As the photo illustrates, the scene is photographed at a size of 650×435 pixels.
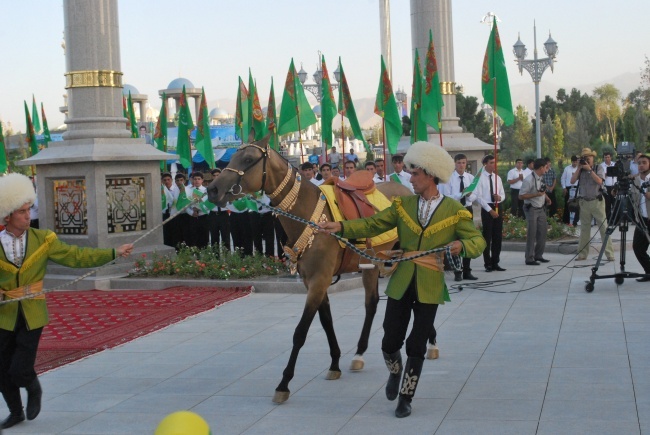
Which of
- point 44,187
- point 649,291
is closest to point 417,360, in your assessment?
point 649,291

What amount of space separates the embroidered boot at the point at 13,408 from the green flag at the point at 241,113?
13.9 meters

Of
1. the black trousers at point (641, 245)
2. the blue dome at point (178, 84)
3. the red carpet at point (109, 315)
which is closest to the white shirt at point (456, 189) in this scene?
the black trousers at point (641, 245)

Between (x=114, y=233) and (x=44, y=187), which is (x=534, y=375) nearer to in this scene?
(x=114, y=233)

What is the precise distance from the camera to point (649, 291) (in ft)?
40.9

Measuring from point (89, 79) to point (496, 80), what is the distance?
7153 millimetres

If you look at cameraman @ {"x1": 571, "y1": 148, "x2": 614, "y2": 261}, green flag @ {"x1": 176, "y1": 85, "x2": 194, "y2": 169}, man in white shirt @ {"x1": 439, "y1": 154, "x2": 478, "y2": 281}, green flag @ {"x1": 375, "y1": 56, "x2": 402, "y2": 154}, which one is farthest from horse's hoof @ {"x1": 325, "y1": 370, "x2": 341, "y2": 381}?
green flag @ {"x1": 176, "y1": 85, "x2": 194, "y2": 169}

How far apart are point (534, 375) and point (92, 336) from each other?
528cm

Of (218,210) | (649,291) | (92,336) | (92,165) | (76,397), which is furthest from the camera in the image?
(218,210)

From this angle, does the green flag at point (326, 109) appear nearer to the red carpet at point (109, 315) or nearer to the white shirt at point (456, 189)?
the white shirt at point (456, 189)

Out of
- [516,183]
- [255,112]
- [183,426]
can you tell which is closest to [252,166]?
[183,426]

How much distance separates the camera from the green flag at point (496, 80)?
1692cm

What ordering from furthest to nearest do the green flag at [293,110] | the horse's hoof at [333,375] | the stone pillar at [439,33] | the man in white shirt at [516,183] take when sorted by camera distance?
1. the man in white shirt at [516,183]
2. the stone pillar at [439,33]
3. the green flag at [293,110]
4. the horse's hoof at [333,375]

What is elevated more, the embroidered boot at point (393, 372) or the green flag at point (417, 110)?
the green flag at point (417, 110)

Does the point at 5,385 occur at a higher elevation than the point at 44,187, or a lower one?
lower
